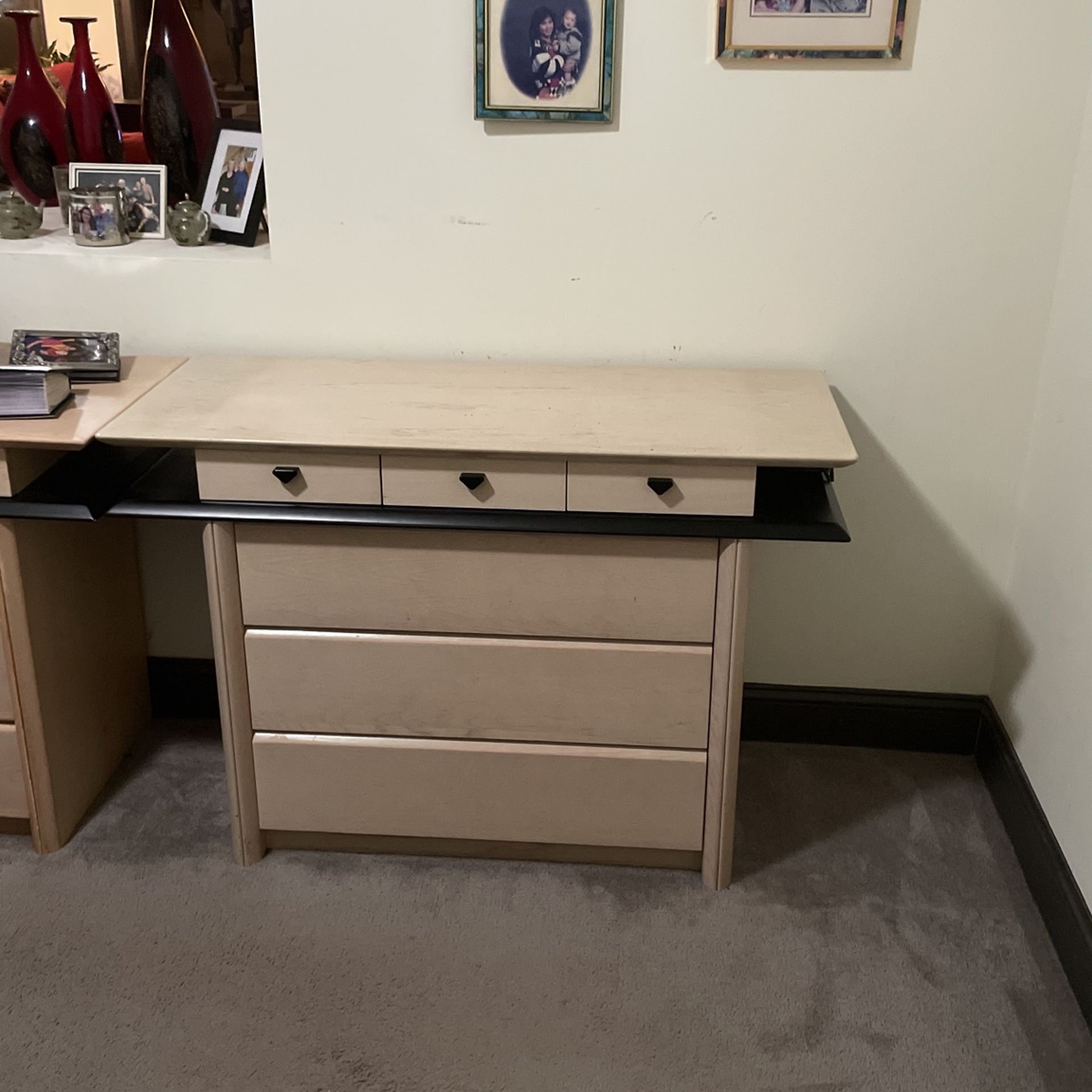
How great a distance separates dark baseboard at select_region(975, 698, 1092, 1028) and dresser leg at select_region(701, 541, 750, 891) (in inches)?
20.0

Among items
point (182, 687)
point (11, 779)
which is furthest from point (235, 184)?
point (11, 779)

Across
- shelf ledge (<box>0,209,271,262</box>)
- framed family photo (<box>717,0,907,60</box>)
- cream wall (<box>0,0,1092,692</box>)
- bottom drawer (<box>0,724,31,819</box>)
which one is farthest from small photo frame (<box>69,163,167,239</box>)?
framed family photo (<box>717,0,907,60</box>)

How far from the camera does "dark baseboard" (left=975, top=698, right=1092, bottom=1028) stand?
68.0 inches

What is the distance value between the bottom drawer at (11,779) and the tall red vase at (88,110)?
1.13 meters

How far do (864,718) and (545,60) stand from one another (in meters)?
1.41

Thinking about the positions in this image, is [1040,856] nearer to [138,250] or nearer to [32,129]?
[138,250]

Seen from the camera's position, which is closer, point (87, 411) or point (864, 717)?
point (87, 411)

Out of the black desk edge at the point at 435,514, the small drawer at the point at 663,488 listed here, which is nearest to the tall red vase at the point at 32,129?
the black desk edge at the point at 435,514

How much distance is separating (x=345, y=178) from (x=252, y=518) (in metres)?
0.71

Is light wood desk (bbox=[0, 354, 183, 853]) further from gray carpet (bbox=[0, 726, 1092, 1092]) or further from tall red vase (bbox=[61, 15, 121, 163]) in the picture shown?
tall red vase (bbox=[61, 15, 121, 163])

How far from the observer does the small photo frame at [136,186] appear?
87.3 inches

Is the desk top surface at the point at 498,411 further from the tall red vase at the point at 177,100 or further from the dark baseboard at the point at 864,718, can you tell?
the dark baseboard at the point at 864,718

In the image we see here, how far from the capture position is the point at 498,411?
1.83 metres

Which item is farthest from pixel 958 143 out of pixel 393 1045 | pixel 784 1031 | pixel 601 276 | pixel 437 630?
pixel 393 1045
